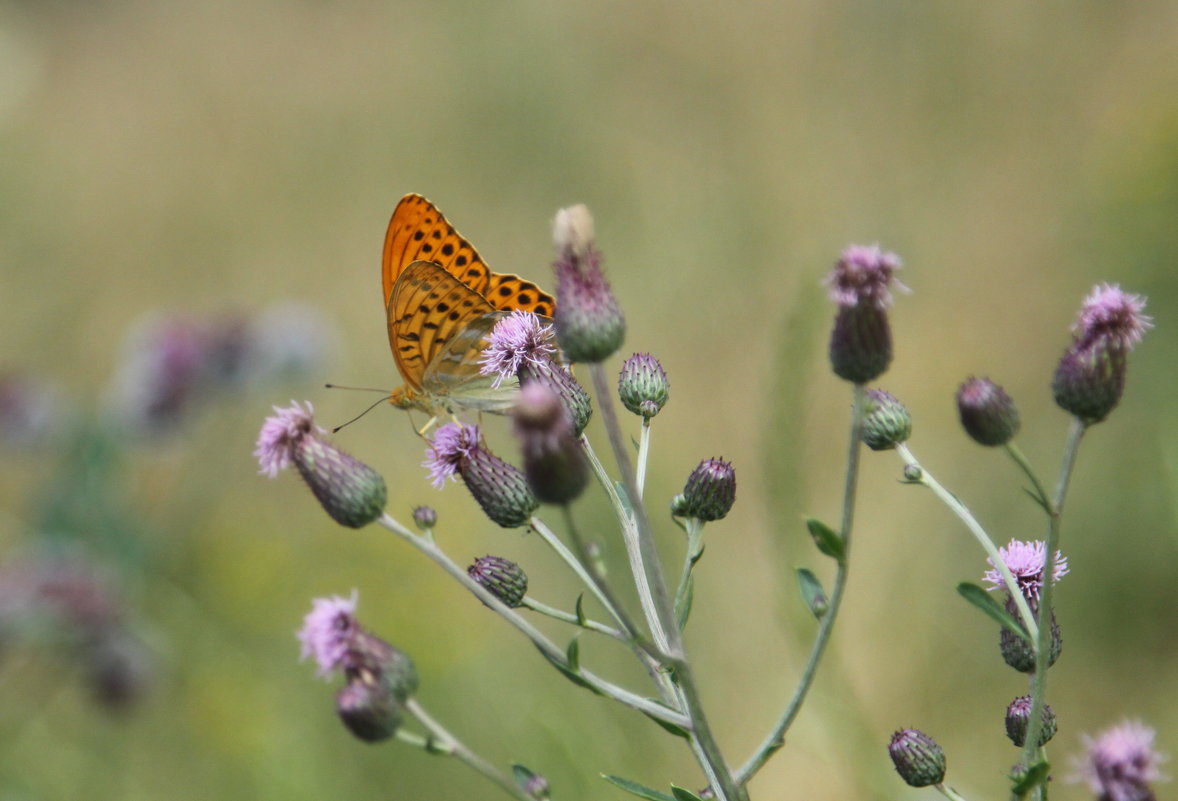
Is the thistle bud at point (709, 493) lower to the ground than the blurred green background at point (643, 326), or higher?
lower

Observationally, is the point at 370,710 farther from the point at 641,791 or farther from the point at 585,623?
the point at 641,791

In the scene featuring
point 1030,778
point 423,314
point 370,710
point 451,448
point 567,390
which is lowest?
point 370,710

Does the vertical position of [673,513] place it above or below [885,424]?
below

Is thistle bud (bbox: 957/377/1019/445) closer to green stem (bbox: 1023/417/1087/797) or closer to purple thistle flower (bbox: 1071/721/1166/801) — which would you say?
green stem (bbox: 1023/417/1087/797)

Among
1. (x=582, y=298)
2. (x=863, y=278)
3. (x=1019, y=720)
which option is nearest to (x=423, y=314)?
(x=582, y=298)

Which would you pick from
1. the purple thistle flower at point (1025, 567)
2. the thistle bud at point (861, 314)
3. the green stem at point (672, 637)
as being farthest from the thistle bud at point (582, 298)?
the purple thistle flower at point (1025, 567)

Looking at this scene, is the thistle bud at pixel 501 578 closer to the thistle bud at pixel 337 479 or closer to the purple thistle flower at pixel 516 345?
the thistle bud at pixel 337 479
